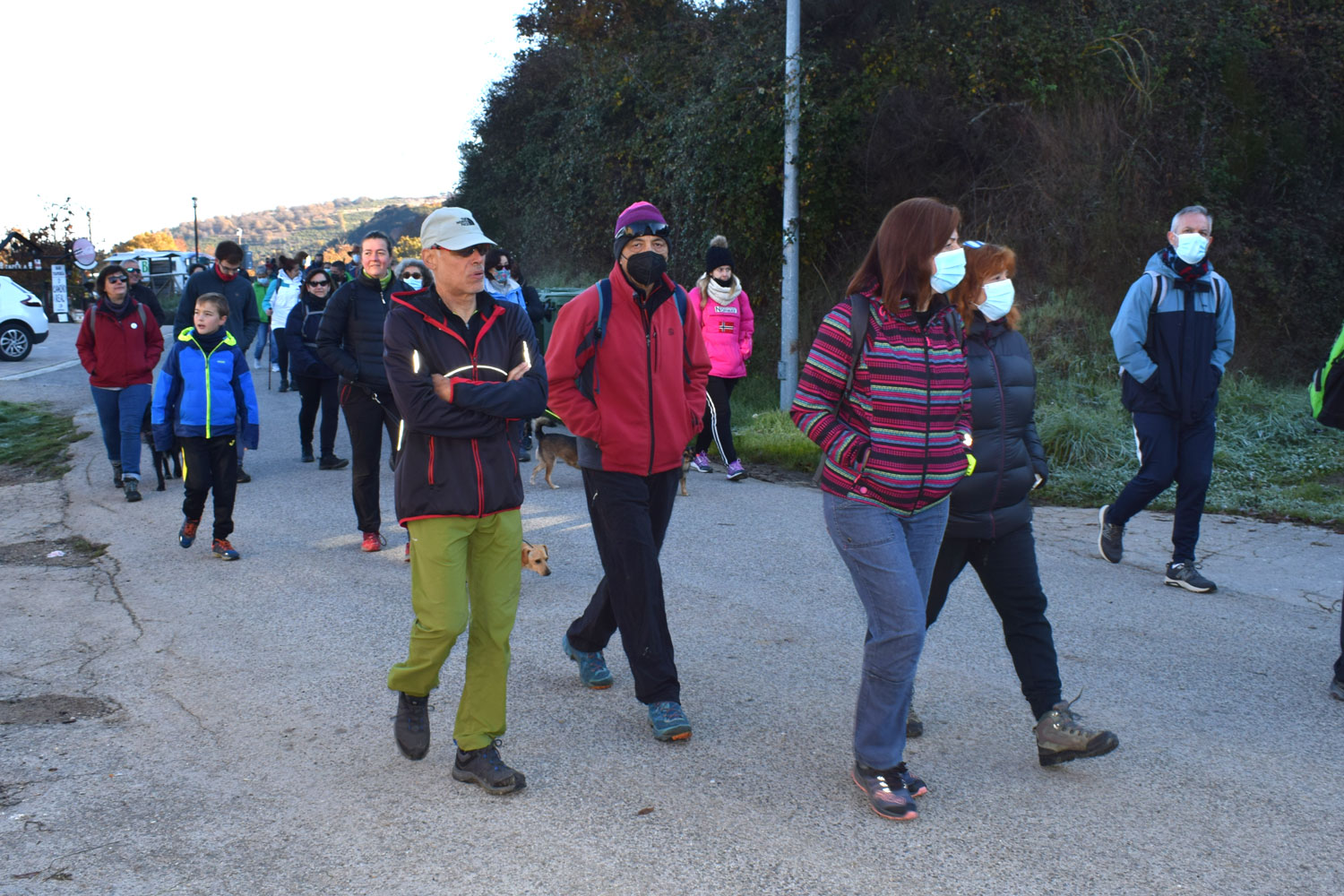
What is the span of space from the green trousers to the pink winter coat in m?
5.98

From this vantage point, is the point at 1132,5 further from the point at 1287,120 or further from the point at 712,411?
the point at 712,411

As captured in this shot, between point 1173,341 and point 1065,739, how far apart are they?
3.11 metres

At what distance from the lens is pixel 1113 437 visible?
1030cm

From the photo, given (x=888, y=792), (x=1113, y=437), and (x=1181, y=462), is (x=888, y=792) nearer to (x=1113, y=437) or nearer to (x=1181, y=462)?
(x=1181, y=462)

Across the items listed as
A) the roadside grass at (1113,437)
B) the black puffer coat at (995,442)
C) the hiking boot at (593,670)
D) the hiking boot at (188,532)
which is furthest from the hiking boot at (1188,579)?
the hiking boot at (188,532)

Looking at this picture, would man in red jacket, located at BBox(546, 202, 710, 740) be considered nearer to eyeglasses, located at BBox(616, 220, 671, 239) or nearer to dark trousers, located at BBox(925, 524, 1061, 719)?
eyeglasses, located at BBox(616, 220, 671, 239)

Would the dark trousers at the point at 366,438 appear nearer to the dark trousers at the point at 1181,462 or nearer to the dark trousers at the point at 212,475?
the dark trousers at the point at 212,475

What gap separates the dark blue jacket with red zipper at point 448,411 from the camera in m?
3.88

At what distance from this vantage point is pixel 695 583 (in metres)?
6.72

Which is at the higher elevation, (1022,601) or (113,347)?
(113,347)

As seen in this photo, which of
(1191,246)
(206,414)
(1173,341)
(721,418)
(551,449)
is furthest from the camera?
(721,418)

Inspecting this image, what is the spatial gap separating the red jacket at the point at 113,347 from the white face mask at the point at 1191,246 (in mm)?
8043

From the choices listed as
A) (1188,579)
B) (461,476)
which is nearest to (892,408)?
(461,476)

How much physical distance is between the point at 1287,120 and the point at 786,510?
962cm
